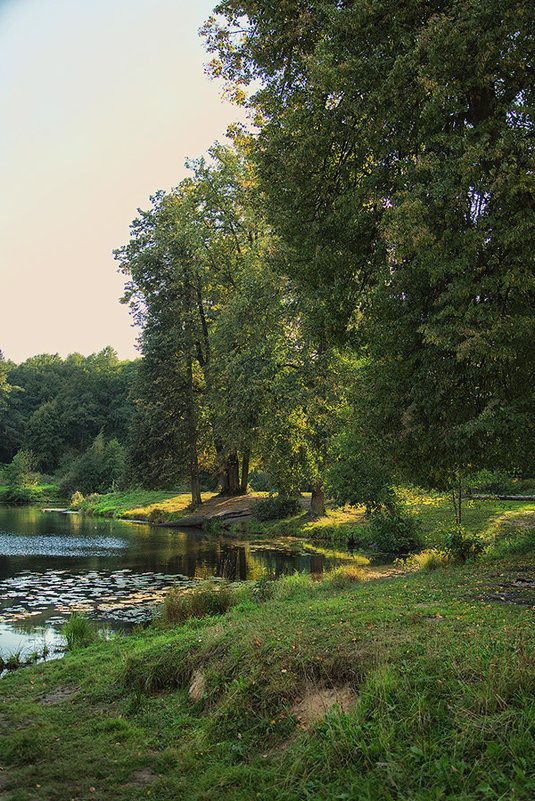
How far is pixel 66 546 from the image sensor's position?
23.8 meters

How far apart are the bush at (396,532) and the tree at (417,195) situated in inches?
367

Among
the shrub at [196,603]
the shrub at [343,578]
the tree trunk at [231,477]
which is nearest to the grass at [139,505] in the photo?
the tree trunk at [231,477]

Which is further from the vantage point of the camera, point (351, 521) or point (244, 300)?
point (244, 300)

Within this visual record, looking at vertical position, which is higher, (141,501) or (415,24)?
(415,24)

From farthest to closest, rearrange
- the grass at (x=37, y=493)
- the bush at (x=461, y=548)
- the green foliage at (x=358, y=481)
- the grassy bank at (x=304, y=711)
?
the grass at (x=37, y=493), the green foliage at (x=358, y=481), the bush at (x=461, y=548), the grassy bank at (x=304, y=711)

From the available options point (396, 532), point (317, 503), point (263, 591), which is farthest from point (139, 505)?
point (263, 591)

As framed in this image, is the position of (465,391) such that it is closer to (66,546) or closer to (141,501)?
(66,546)

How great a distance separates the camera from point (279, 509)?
30.1m

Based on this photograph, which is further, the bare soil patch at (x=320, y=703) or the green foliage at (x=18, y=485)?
the green foliage at (x=18, y=485)

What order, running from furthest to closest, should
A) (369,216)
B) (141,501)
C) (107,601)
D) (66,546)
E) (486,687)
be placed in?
1. (141,501)
2. (66,546)
3. (107,601)
4. (369,216)
5. (486,687)

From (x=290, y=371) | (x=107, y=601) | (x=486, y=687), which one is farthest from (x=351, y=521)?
(x=486, y=687)

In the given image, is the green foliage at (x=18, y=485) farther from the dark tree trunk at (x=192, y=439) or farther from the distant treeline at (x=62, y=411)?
the dark tree trunk at (x=192, y=439)

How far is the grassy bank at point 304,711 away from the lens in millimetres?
3971

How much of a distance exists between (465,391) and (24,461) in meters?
53.3
